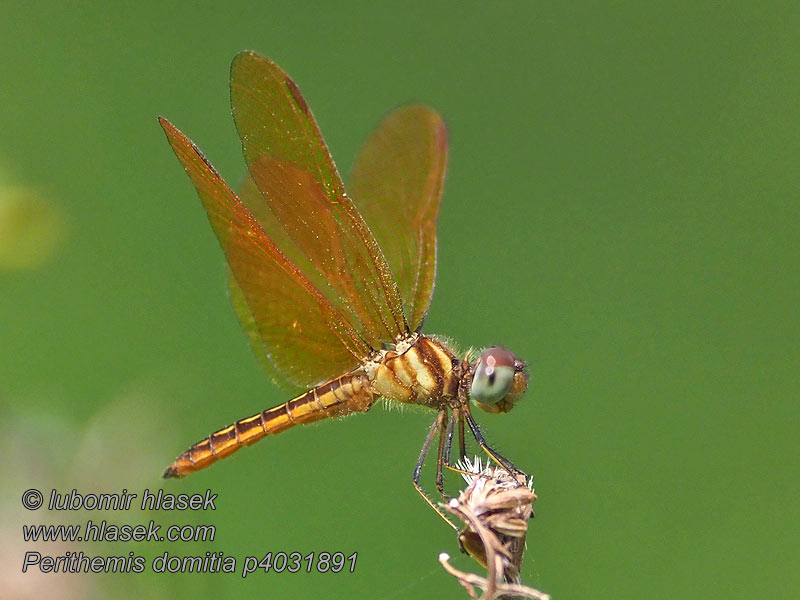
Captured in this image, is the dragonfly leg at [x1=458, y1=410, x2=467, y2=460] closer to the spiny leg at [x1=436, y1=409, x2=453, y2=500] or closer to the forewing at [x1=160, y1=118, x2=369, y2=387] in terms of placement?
the spiny leg at [x1=436, y1=409, x2=453, y2=500]

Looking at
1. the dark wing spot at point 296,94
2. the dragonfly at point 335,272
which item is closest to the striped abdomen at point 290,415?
the dragonfly at point 335,272

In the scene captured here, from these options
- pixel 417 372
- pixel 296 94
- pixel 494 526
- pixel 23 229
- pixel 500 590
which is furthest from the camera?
pixel 417 372

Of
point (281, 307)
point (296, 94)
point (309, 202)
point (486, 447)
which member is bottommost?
point (486, 447)

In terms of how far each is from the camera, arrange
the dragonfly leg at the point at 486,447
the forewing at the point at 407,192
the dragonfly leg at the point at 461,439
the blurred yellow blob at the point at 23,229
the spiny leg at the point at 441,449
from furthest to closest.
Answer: the forewing at the point at 407,192 < the dragonfly leg at the point at 461,439 < the spiny leg at the point at 441,449 < the dragonfly leg at the point at 486,447 < the blurred yellow blob at the point at 23,229

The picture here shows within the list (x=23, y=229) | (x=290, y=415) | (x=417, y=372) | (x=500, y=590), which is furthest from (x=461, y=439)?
(x=23, y=229)

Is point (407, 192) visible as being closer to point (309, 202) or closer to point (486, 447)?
point (309, 202)

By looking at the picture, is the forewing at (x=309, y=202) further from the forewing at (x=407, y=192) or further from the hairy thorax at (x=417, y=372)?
the forewing at (x=407, y=192)

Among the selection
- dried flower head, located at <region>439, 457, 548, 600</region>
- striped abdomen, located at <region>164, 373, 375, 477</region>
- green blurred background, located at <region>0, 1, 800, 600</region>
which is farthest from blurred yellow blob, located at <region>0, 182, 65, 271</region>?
dried flower head, located at <region>439, 457, 548, 600</region>
